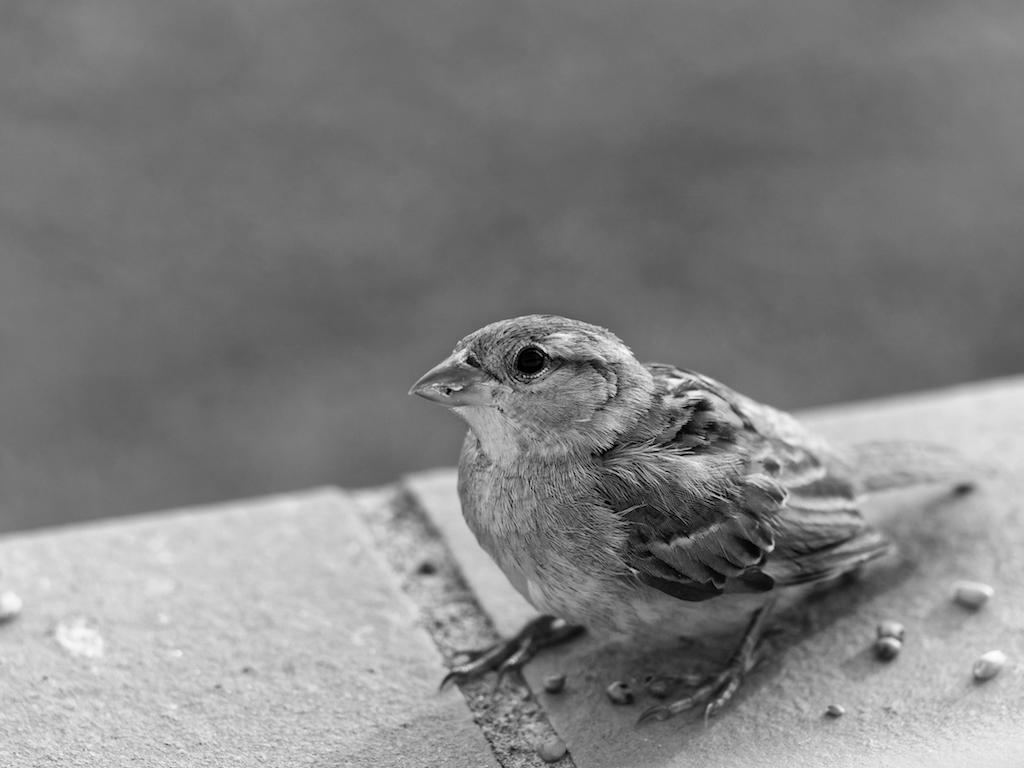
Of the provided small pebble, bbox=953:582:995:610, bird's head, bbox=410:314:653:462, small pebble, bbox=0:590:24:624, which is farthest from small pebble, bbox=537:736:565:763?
small pebble, bbox=0:590:24:624

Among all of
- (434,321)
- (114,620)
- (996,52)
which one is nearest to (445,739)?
(114,620)

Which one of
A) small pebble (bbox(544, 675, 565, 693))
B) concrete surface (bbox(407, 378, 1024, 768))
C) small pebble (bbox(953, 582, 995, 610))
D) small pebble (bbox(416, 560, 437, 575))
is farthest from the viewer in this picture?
small pebble (bbox(416, 560, 437, 575))

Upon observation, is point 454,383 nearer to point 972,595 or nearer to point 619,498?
point 619,498

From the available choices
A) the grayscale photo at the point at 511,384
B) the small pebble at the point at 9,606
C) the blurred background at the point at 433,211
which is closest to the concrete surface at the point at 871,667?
the grayscale photo at the point at 511,384

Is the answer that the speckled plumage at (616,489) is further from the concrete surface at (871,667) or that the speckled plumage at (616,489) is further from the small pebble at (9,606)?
the small pebble at (9,606)

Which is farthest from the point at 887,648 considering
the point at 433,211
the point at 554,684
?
the point at 433,211

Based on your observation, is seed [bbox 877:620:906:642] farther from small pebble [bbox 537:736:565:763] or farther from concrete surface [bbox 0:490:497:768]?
Result: concrete surface [bbox 0:490:497:768]

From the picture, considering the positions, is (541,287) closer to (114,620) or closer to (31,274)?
(31,274)
